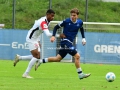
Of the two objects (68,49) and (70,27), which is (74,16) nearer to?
(70,27)

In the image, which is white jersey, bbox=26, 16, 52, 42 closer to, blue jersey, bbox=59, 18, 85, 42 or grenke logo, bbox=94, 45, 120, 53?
blue jersey, bbox=59, 18, 85, 42

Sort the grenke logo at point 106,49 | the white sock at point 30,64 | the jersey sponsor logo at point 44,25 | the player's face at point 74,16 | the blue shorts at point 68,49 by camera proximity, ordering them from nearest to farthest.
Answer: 1. the player's face at point 74,16
2. the blue shorts at point 68,49
3. the jersey sponsor logo at point 44,25
4. the white sock at point 30,64
5. the grenke logo at point 106,49

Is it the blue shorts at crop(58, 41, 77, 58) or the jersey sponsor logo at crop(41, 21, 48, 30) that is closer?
the blue shorts at crop(58, 41, 77, 58)

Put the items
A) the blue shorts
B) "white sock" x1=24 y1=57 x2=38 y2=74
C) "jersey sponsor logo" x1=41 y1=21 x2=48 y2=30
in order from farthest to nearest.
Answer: "white sock" x1=24 y1=57 x2=38 y2=74 < "jersey sponsor logo" x1=41 y1=21 x2=48 y2=30 < the blue shorts

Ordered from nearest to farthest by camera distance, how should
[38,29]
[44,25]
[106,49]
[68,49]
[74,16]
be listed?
[74,16] → [68,49] → [44,25] → [38,29] → [106,49]

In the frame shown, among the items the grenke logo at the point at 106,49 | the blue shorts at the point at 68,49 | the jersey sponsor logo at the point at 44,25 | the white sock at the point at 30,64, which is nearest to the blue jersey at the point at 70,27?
the blue shorts at the point at 68,49

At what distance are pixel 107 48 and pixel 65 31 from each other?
13.1 m

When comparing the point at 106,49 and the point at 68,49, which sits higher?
the point at 68,49

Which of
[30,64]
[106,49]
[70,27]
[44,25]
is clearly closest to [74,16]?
[70,27]

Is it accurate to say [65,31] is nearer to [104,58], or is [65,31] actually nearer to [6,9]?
[104,58]

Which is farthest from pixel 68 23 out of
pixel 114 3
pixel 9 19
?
pixel 114 3

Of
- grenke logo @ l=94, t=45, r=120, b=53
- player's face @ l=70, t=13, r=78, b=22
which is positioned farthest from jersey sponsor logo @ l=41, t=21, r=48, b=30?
grenke logo @ l=94, t=45, r=120, b=53

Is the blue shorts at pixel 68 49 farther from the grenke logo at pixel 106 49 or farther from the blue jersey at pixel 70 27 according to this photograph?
the grenke logo at pixel 106 49

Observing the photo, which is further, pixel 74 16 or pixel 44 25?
pixel 44 25
